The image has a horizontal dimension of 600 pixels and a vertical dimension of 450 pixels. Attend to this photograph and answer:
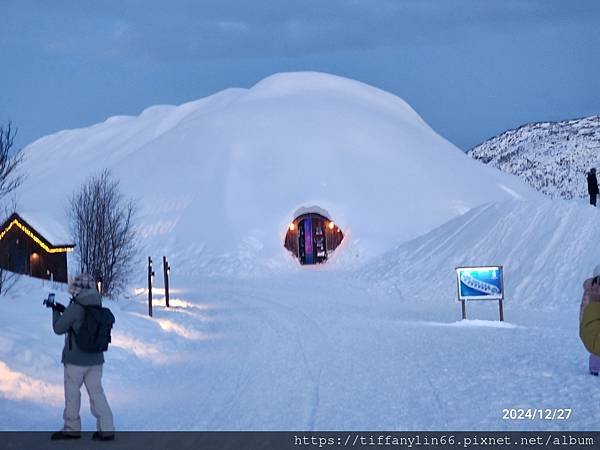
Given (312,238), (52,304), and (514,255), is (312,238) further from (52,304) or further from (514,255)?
(52,304)

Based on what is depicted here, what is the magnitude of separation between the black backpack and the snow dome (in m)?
30.8

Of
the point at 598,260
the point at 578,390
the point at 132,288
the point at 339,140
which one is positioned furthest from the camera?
the point at 339,140

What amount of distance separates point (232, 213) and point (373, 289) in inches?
729

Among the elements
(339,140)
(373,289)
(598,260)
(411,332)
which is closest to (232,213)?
(339,140)

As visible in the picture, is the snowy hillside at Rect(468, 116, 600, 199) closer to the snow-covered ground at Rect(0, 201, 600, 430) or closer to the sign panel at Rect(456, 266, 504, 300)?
the snow-covered ground at Rect(0, 201, 600, 430)

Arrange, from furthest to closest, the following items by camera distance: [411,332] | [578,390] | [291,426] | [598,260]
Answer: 1. [598,260]
2. [411,332]
3. [578,390]
4. [291,426]

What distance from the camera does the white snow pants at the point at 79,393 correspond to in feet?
25.2

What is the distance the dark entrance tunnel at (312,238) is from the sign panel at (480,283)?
25.9m

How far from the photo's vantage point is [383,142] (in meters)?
53.0

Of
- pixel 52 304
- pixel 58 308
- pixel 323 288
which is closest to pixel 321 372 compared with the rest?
pixel 58 308

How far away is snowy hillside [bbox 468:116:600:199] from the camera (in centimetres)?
10694

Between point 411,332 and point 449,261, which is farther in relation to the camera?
point 449,261

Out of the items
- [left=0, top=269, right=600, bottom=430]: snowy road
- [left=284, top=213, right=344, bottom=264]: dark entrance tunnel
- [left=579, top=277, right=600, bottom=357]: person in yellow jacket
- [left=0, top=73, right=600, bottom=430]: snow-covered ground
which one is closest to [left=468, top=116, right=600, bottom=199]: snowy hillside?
[left=0, top=73, right=600, bottom=430]: snow-covered ground

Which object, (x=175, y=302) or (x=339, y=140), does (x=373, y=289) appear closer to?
(x=175, y=302)
